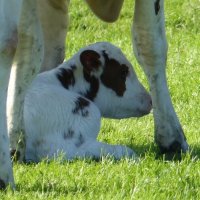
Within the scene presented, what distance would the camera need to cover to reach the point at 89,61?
667 centimetres

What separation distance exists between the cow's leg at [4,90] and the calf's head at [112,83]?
134 centimetres

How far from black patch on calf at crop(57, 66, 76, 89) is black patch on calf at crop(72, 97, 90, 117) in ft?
0.73

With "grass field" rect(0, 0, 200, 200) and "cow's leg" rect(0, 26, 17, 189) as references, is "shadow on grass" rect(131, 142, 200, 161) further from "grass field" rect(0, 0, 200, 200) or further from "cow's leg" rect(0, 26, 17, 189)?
"cow's leg" rect(0, 26, 17, 189)

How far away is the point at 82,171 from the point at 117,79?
4.19ft

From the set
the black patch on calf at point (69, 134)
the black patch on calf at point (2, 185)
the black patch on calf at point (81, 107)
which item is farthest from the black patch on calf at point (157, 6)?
the black patch on calf at point (2, 185)

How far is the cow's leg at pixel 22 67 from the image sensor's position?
607 centimetres

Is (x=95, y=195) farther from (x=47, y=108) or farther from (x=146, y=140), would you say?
(x=146, y=140)

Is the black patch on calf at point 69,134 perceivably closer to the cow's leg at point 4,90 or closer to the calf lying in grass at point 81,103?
the calf lying in grass at point 81,103

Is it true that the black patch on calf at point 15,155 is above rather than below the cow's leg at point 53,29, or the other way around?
below

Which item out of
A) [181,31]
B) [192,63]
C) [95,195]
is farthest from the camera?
[181,31]

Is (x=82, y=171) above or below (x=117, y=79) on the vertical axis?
below

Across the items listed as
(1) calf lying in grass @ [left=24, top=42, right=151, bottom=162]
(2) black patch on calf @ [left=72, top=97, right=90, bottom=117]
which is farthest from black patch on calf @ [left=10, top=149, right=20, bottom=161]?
(2) black patch on calf @ [left=72, top=97, right=90, bottom=117]

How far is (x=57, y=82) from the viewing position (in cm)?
662

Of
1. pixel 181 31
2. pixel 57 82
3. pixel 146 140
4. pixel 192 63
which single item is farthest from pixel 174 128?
pixel 181 31
